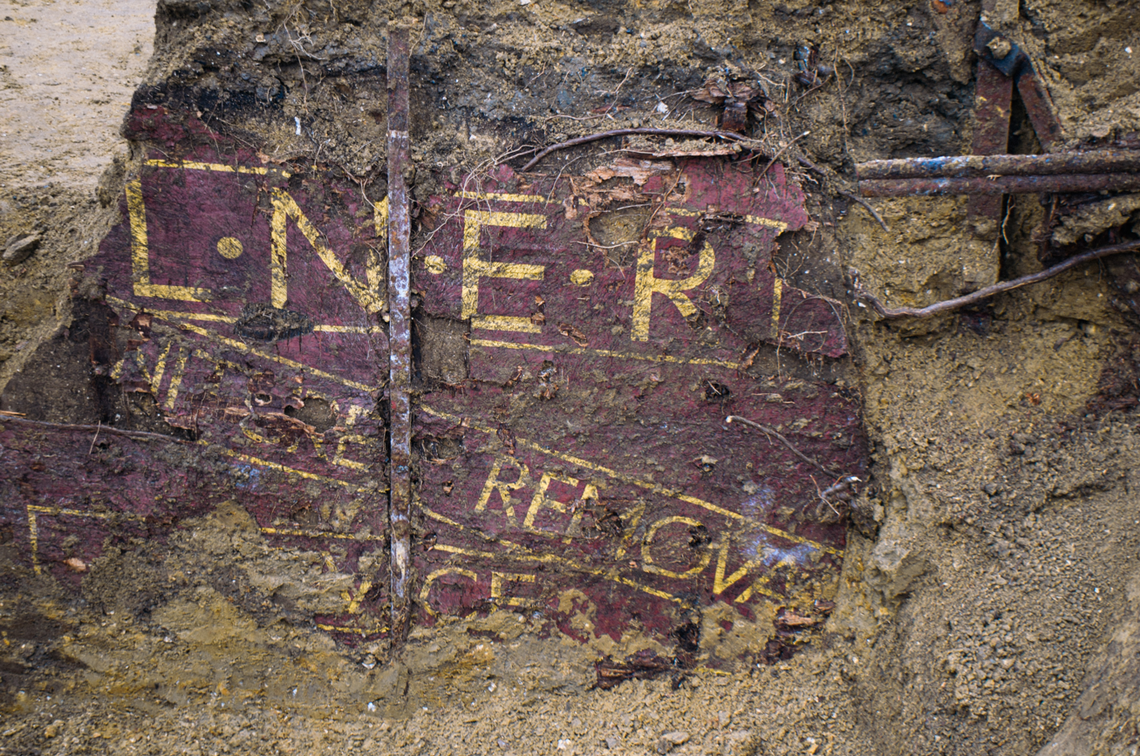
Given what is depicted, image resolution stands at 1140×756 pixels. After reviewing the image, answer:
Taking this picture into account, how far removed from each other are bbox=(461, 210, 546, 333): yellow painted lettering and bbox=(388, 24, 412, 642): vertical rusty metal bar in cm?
21

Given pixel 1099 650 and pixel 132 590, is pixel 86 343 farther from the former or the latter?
pixel 1099 650

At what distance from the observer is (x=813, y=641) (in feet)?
7.82

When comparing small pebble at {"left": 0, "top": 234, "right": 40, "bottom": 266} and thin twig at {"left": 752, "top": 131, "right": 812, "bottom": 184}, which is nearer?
thin twig at {"left": 752, "top": 131, "right": 812, "bottom": 184}

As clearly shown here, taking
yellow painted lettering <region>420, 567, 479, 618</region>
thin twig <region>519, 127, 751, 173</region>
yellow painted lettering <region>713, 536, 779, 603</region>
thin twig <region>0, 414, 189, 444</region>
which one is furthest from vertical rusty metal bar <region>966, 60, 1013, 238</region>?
thin twig <region>0, 414, 189, 444</region>

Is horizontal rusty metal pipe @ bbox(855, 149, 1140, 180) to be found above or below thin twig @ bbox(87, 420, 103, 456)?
above

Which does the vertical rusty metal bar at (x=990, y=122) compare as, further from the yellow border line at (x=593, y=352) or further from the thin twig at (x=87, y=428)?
the thin twig at (x=87, y=428)

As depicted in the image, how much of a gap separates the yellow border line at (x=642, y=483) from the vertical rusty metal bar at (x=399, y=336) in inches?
5.5

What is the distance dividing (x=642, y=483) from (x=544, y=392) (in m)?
0.49

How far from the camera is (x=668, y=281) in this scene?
88.9 inches

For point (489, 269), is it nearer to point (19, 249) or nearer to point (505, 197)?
point (505, 197)

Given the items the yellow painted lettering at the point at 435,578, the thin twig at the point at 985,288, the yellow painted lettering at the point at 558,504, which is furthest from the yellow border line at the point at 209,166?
the thin twig at the point at 985,288

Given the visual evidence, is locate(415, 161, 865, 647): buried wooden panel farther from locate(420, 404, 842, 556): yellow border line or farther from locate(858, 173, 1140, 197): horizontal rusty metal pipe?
locate(858, 173, 1140, 197): horizontal rusty metal pipe

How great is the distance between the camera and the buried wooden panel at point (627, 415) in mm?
2242

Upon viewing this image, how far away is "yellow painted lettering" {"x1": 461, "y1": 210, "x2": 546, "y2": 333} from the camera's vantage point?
225 centimetres
